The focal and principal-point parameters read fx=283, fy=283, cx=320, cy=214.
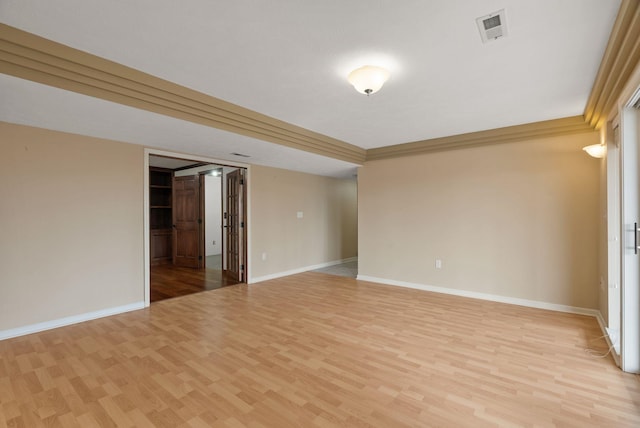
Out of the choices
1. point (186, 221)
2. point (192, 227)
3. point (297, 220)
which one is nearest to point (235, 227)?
point (297, 220)

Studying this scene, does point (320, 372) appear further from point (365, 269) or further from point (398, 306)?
point (365, 269)

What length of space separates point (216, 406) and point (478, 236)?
4143mm

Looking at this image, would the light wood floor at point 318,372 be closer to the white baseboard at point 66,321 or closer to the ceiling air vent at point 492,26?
the white baseboard at point 66,321

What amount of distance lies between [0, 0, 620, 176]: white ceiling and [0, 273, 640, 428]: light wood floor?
227 cm

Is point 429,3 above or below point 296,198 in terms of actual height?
above

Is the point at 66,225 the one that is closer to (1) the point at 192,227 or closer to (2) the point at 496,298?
(1) the point at 192,227

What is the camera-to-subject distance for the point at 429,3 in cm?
165

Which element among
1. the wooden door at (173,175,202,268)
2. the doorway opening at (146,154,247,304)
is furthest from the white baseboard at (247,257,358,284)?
the wooden door at (173,175,202,268)

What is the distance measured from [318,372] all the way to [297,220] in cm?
421

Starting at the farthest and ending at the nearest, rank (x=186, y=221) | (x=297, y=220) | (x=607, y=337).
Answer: (x=186, y=221) < (x=297, y=220) < (x=607, y=337)

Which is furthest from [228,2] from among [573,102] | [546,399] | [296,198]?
[296,198]

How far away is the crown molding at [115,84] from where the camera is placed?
195cm

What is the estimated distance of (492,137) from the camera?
4152mm

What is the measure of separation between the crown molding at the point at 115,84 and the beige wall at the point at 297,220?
209 cm
